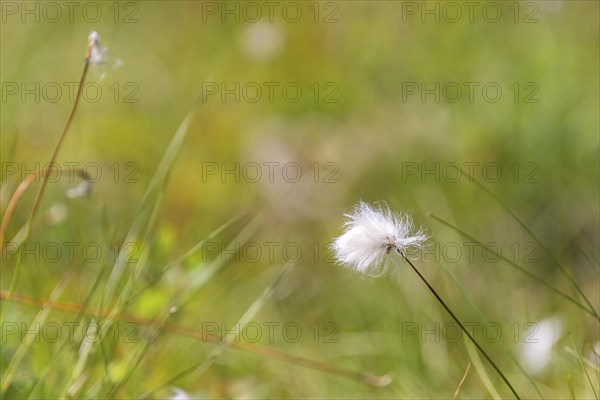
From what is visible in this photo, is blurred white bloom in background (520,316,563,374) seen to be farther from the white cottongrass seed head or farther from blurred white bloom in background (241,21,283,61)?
blurred white bloom in background (241,21,283,61)

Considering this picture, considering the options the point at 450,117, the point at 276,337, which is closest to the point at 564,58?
the point at 450,117

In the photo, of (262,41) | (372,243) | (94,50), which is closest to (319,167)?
(262,41)

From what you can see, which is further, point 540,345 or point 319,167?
point 319,167

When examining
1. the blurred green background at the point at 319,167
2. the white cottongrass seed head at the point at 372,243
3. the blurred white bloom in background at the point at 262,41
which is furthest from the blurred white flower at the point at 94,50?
the blurred white bloom in background at the point at 262,41

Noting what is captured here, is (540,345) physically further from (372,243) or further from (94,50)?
(94,50)

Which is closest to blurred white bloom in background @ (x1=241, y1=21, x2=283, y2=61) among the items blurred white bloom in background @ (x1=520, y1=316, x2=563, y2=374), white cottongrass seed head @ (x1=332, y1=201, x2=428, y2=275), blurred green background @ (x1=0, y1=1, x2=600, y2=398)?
blurred green background @ (x1=0, y1=1, x2=600, y2=398)

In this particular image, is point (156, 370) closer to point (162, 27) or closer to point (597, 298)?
point (597, 298)
